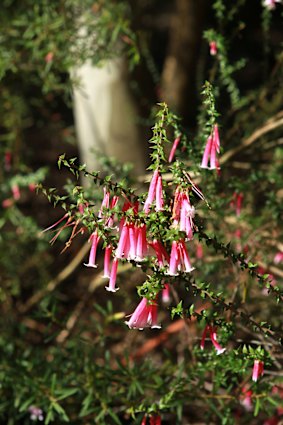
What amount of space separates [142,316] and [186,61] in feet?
9.05

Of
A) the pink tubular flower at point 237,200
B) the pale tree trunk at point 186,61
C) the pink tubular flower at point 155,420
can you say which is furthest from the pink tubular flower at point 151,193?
the pale tree trunk at point 186,61

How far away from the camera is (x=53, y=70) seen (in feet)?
9.52

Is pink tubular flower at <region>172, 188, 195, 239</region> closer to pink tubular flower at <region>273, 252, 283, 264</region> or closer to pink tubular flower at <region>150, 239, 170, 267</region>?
pink tubular flower at <region>150, 239, 170, 267</region>

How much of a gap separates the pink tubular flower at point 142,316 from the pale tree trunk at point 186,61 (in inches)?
94.8

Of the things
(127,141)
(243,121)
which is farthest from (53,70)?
(243,121)

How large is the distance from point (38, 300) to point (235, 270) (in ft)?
4.56

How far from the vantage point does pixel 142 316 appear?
154 cm

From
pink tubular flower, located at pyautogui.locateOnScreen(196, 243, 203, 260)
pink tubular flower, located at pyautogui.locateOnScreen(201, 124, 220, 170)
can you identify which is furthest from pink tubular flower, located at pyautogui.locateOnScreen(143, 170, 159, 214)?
pink tubular flower, located at pyautogui.locateOnScreen(196, 243, 203, 260)

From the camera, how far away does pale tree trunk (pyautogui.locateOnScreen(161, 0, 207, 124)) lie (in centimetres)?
394

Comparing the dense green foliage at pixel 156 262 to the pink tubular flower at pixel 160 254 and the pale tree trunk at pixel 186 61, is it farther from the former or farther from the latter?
the pale tree trunk at pixel 186 61

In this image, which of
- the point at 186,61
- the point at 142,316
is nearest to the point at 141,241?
the point at 142,316

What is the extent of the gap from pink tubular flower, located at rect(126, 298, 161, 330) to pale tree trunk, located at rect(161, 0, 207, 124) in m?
2.41

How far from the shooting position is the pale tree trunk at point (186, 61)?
394 centimetres

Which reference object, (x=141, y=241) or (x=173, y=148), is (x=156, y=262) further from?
(x=173, y=148)
